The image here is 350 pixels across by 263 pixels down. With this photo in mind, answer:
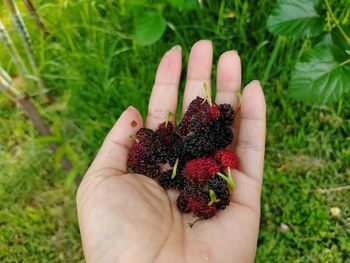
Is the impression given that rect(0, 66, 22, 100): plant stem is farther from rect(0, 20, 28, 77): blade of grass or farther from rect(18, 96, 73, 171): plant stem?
rect(0, 20, 28, 77): blade of grass

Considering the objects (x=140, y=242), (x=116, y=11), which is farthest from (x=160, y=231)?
(x=116, y=11)

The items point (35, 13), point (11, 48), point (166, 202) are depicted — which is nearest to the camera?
point (166, 202)

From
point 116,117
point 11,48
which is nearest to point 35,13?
point 11,48

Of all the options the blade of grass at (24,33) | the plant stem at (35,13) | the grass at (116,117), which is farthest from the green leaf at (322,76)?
the plant stem at (35,13)

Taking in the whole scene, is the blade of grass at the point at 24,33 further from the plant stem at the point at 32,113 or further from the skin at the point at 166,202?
the skin at the point at 166,202

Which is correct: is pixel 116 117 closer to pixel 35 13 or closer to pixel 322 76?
pixel 35 13

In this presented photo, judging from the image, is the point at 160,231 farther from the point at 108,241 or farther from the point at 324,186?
the point at 324,186
